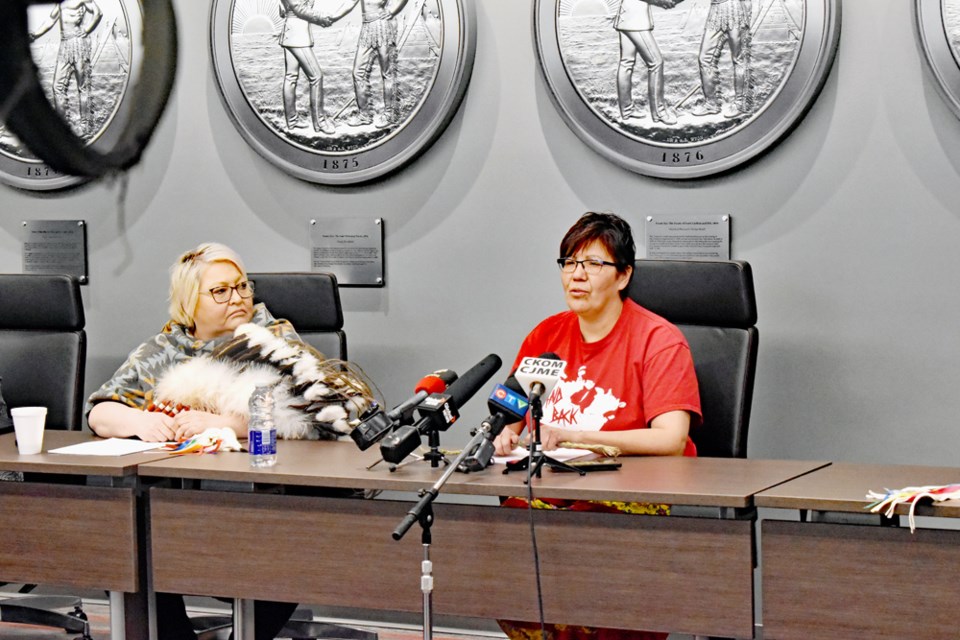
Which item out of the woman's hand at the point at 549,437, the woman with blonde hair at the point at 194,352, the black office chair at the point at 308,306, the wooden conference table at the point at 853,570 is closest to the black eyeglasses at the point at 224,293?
the woman with blonde hair at the point at 194,352

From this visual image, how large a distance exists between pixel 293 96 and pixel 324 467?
4.65 feet

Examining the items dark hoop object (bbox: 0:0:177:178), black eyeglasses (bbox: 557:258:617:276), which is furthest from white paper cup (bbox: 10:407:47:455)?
dark hoop object (bbox: 0:0:177:178)

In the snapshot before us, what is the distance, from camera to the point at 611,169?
2.84 m

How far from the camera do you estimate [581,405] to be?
7.61 feet

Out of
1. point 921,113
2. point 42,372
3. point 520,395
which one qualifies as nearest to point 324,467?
point 520,395

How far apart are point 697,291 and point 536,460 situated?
0.72 m

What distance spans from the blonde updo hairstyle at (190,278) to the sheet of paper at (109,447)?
1.31 feet

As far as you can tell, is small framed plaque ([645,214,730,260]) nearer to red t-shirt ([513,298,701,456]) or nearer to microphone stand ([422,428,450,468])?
red t-shirt ([513,298,701,456])

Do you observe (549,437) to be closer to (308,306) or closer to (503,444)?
(503,444)

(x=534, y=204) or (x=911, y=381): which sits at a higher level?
(x=534, y=204)

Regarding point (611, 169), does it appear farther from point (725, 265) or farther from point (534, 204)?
point (725, 265)

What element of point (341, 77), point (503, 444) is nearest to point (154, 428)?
point (503, 444)

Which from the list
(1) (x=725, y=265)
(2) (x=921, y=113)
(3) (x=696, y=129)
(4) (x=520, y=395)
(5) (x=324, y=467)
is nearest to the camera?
(4) (x=520, y=395)

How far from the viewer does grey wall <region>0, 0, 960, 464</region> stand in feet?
8.46
